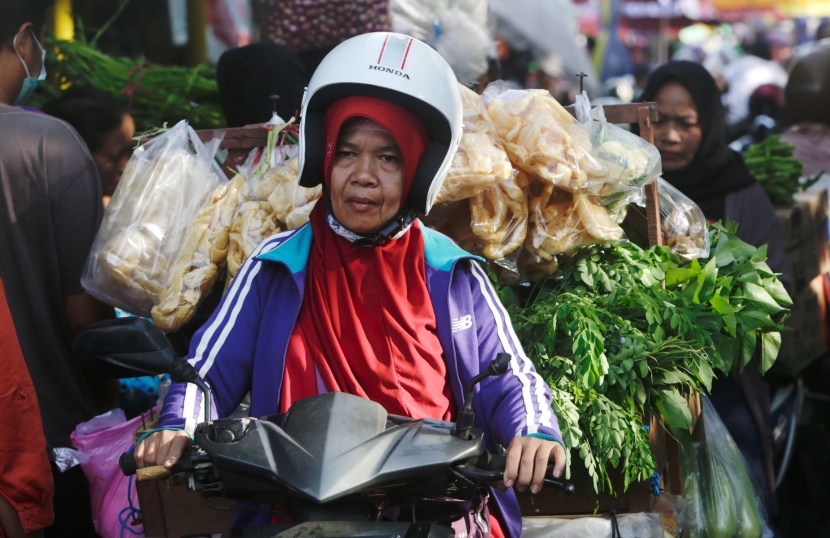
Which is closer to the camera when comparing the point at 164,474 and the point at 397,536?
the point at 397,536

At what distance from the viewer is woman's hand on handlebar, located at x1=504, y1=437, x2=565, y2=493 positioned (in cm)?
233

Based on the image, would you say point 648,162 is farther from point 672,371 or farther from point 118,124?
point 118,124

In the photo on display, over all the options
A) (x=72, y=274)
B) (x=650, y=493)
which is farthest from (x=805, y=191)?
(x=72, y=274)

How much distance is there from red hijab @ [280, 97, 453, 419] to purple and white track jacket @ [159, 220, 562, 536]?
0.12 feet

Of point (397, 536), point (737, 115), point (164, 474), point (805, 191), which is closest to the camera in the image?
point (397, 536)

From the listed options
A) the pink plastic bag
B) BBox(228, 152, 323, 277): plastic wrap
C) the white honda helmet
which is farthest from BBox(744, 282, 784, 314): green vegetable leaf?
the pink plastic bag

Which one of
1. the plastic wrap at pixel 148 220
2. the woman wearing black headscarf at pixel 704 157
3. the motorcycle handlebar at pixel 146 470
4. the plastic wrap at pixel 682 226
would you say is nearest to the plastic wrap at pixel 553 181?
the plastic wrap at pixel 682 226

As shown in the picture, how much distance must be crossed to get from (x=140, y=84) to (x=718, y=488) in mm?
3557

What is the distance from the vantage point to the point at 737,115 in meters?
15.5

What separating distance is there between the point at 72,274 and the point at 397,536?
6.92ft

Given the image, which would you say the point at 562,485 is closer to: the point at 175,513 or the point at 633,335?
the point at 633,335

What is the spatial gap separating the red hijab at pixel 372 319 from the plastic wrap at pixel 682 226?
130cm

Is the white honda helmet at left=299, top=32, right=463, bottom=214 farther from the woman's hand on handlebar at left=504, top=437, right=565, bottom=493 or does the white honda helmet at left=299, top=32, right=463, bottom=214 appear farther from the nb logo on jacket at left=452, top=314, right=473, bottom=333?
the woman's hand on handlebar at left=504, top=437, right=565, bottom=493

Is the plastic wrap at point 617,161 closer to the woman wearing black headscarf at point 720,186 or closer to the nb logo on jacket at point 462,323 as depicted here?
the nb logo on jacket at point 462,323
